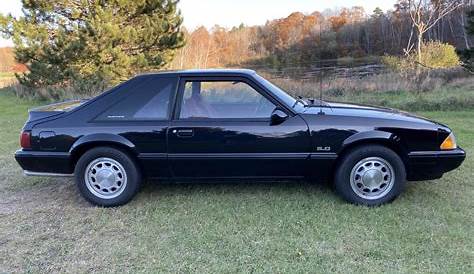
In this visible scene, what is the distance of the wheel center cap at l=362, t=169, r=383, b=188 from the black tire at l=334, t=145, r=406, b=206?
0.03 feet

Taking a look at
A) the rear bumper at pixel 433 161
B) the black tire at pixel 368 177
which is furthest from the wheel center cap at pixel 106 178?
the rear bumper at pixel 433 161

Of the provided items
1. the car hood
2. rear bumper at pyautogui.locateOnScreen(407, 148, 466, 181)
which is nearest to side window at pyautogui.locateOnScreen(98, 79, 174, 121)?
the car hood

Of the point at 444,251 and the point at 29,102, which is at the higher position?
the point at 29,102

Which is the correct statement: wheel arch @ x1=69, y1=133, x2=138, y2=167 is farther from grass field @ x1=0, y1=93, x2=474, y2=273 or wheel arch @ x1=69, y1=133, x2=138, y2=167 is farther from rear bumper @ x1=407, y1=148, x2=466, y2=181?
rear bumper @ x1=407, y1=148, x2=466, y2=181

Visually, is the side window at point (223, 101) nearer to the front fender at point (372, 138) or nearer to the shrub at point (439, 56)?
the front fender at point (372, 138)

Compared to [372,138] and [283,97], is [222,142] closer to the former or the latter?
[283,97]

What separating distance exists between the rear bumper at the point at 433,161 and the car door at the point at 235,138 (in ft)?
3.68

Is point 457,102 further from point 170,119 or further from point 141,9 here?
point 141,9

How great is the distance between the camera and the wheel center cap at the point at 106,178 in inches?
162

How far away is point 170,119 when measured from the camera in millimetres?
4023

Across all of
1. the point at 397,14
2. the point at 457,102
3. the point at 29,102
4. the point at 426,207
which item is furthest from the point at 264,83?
the point at 397,14

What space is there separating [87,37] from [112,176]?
12105 mm

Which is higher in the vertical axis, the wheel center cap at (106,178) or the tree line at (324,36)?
the tree line at (324,36)

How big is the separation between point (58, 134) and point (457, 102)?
34.3 feet
